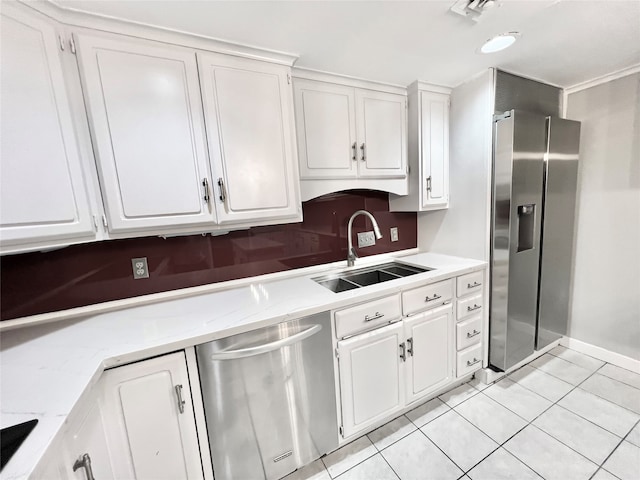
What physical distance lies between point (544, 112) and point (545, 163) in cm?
49

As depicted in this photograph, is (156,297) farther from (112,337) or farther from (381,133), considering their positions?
(381,133)

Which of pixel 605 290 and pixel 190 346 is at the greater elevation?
pixel 190 346

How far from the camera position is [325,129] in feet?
5.34

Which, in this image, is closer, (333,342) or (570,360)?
(333,342)

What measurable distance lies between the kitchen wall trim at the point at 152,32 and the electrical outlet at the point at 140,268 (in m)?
1.05

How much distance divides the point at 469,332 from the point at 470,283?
1.19ft

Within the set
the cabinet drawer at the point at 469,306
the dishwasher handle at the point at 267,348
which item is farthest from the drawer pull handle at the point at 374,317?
the cabinet drawer at the point at 469,306

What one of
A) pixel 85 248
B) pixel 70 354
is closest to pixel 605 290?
pixel 70 354

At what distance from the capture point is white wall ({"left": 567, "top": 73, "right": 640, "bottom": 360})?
187 cm

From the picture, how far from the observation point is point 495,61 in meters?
1.62

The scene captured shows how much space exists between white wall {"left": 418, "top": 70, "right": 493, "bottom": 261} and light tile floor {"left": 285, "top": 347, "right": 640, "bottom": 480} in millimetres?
1005

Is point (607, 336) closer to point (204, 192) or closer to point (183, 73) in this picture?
point (204, 192)

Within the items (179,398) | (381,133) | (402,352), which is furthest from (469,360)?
(179,398)

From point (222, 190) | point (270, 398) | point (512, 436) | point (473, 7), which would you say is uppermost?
point (473, 7)
